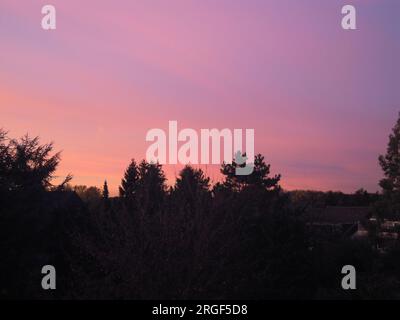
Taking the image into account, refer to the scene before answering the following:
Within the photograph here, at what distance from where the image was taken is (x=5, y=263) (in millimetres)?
14297

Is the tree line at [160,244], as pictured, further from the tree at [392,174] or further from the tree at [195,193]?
the tree at [392,174]

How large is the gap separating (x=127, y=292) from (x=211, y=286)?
158 cm

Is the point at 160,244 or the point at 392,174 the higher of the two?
the point at 392,174

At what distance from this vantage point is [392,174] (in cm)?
3456

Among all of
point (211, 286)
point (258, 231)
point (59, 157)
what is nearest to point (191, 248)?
point (211, 286)

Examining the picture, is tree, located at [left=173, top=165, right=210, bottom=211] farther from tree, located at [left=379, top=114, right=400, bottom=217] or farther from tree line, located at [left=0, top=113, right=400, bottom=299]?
tree, located at [left=379, top=114, right=400, bottom=217]

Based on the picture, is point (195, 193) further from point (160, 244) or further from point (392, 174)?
point (392, 174)

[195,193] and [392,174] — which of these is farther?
[392,174]

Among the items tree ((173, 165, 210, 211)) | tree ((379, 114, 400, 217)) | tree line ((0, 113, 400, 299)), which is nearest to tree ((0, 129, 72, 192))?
tree line ((0, 113, 400, 299))

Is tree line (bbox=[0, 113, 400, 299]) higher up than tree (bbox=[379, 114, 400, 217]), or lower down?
lower down

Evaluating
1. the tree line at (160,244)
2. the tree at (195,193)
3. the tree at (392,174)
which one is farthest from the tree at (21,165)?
the tree at (392,174)

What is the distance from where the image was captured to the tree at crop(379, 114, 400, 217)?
33.5 metres

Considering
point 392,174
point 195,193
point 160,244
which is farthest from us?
point 392,174

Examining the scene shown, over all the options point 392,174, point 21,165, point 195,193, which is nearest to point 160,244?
point 195,193
